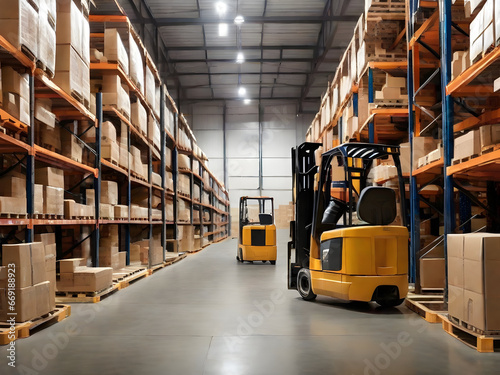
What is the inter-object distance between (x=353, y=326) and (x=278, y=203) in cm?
2532

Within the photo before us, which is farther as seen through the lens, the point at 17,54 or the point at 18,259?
the point at 17,54

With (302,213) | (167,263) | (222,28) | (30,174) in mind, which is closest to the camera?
(30,174)

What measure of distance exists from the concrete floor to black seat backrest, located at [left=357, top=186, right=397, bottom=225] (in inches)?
44.0

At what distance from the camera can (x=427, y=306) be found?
572 cm

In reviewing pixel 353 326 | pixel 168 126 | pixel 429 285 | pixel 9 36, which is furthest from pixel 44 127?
pixel 168 126

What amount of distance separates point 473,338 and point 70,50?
5.98m

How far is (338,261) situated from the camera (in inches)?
218

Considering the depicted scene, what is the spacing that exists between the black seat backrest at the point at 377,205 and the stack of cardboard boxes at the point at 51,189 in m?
3.84

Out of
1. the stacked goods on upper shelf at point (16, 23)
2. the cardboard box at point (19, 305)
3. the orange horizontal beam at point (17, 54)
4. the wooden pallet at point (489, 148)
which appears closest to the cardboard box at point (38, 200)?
A: the cardboard box at point (19, 305)

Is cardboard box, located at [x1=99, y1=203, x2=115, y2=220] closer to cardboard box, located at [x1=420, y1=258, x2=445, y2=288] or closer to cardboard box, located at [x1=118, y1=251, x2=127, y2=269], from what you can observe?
cardboard box, located at [x1=118, y1=251, x2=127, y2=269]

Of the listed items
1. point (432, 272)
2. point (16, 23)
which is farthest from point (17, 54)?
point (432, 272)

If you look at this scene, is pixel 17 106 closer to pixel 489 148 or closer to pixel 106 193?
pixel 106 193

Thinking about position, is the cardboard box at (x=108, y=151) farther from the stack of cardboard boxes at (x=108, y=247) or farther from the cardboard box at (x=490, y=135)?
the cardboard box at (x=490, y=135)

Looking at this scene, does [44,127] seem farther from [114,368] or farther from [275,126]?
[275,126]
